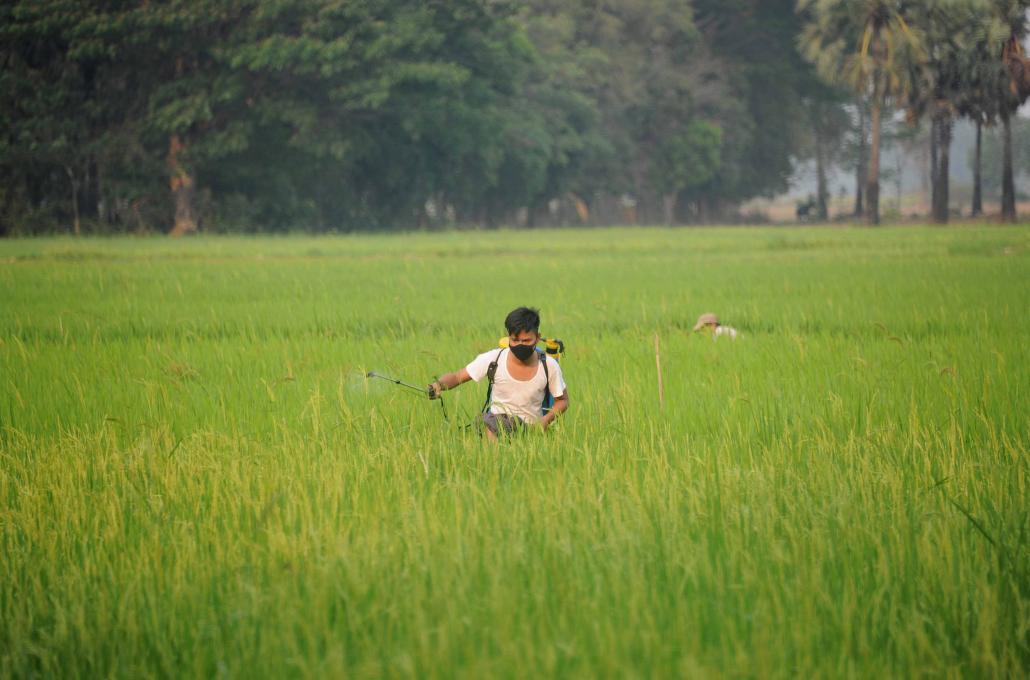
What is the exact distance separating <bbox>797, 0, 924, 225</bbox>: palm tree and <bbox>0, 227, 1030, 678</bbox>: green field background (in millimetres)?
38169

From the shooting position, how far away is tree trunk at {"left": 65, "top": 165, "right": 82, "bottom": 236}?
3595 centimetres

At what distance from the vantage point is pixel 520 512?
3.84 metres

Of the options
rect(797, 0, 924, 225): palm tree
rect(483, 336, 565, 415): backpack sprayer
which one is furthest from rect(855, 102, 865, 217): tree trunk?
rect(483, 336, 565, 415): backpack sprayer

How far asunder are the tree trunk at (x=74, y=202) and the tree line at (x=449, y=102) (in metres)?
0.14

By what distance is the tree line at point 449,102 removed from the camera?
116 ft

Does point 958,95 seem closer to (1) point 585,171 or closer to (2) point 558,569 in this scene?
(1) point 585,171

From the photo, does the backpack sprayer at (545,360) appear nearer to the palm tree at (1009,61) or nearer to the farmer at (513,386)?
the farmer at (513,386)

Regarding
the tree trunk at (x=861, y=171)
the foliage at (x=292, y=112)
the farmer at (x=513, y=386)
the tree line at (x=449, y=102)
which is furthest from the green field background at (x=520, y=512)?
the tree trunk at (x=861, y=171)

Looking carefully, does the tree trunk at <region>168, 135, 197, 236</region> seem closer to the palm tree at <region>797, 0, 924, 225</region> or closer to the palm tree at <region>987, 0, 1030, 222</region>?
the palm tree at <region>797, 0, 924, 225</region>

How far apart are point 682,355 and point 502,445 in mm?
3338

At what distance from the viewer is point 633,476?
14.1ft

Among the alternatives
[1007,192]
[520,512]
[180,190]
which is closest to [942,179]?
[1007,192]

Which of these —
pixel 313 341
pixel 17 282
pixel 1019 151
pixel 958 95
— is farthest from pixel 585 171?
pixel 1019 151

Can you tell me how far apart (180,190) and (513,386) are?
34.0 m
